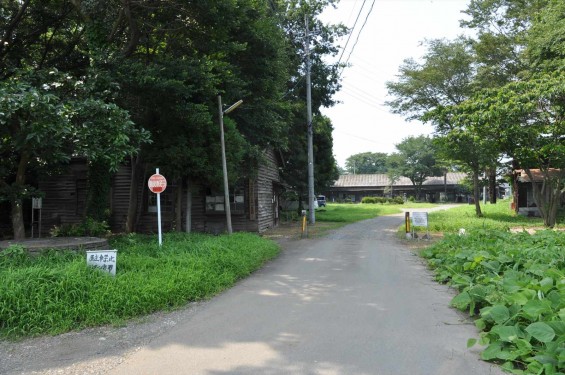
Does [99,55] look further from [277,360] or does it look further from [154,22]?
[277,360]

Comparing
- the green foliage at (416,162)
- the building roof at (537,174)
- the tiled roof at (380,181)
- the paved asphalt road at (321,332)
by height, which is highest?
the green foliage at (416,162)

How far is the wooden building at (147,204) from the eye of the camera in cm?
1827

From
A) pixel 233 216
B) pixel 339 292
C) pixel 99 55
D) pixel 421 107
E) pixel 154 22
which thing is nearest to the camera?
pixel 339 292

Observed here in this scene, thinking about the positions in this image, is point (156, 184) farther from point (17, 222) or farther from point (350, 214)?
point (350, 214)

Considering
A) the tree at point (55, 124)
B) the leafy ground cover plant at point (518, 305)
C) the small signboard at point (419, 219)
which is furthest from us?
the small signboard at point (419, 219)

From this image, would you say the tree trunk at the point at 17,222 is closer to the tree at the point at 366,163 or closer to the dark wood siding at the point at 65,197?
the dark wood siding at the point at 65,197

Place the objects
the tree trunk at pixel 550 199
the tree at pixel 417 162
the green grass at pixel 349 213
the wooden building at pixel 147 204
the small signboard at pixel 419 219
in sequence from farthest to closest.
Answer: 1. the tree at pixel 417 162
2. the green grass at pixel 349 213
3. the tree trunk at pixel 550 199
4. the wooden building at pixel 147 204
5. the small signboard at pixel 419 219

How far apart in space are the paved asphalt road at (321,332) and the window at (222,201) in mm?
9895

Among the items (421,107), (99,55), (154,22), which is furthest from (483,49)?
(99,55)

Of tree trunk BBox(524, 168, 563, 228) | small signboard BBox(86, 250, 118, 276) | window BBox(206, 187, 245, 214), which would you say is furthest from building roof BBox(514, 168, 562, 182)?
small signboard BBox(86, 250, 118, 276)

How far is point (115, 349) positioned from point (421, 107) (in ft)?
97.6

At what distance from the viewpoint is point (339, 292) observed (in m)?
7.16

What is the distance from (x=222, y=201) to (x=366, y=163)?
90.0 m

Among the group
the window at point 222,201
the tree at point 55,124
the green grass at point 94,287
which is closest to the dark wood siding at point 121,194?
the window at point 222,201
